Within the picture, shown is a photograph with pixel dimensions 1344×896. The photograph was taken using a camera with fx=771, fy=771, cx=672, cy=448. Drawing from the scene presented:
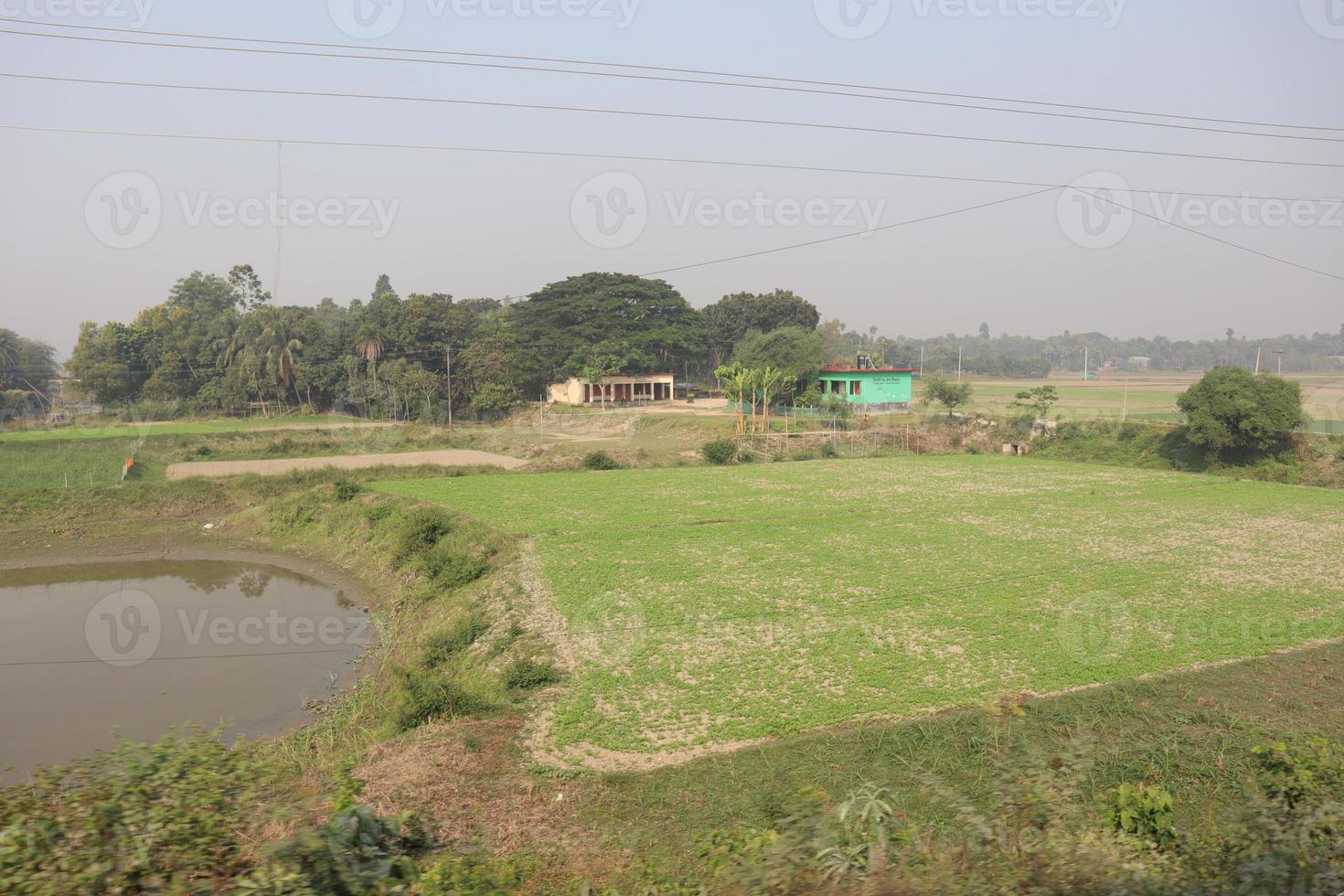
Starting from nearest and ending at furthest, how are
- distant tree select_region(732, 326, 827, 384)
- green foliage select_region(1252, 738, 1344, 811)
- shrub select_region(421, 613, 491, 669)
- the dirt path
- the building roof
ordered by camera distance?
1. green foliage select_region(1252, 738, 1344, 811)
2. shrub select_region(421, 613, 491, 669)
3. the dirt path
4. distant tree select_region(732, 326, 827, 384)
5. the building roof

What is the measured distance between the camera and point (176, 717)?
10062 millimetres

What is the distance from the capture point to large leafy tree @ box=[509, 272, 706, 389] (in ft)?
165

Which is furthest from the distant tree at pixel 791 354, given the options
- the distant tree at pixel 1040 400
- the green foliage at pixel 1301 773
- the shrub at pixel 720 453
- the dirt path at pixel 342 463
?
the green foliage at pixel 1301 773

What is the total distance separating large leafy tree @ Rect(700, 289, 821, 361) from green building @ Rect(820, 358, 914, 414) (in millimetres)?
15145

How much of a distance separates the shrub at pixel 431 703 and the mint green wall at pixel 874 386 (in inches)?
1370

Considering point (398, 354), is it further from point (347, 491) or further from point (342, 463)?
point (347, 491)

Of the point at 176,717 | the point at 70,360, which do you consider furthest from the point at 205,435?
the point at 176,717

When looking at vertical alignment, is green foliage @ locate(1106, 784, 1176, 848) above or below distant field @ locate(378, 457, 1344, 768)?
above

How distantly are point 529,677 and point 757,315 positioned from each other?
169 ft

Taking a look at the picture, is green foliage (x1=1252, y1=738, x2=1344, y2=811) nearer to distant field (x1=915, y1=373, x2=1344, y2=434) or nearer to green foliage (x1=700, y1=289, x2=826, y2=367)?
distant field (x1=915, y1=373, x2=1344, y2=434)

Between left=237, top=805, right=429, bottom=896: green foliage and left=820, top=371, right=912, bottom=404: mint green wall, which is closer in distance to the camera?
left=237, top=805, right=429, bottom=896: green foliage

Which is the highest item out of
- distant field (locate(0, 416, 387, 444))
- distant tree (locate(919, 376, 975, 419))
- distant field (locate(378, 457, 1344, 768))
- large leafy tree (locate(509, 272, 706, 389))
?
large leafy tree (locate(509, 272, 706, 389))

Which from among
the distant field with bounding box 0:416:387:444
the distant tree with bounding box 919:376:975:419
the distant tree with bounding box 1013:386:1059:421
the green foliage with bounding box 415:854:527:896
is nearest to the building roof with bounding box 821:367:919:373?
the distant tree with bounding box 919:376:975:419

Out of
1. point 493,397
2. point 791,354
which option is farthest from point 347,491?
point 791,354
